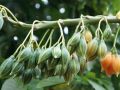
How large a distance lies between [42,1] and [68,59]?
81.6 inches

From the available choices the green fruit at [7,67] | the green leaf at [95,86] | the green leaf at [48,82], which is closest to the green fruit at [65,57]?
the green fruit at [7,67]

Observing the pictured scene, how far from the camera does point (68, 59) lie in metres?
2.11

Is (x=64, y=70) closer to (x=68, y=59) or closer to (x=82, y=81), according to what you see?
(x=68, y=59)

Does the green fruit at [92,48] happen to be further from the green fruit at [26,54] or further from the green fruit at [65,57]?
the green fruit at [26,54]

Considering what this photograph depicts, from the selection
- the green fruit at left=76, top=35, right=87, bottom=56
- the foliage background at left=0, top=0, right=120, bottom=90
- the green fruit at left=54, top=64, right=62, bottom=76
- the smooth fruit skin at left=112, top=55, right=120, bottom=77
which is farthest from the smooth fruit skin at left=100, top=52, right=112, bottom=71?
the foliage background at left=0, top=0, right=120, bottom=90

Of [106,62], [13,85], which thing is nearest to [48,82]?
[13,85]

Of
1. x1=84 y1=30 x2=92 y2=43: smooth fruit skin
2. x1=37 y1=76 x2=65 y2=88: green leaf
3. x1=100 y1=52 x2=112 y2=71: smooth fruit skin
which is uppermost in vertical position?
x1=84 y1=30 x2=92 y2=43: smooth fruit skin

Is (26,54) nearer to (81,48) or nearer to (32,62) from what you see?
(32,62)

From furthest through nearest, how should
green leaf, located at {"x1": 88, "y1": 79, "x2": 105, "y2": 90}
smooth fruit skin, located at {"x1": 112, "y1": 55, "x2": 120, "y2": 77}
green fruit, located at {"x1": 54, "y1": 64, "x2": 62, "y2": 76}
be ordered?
green leaf, located at {"x1": 88, "y1": 79, "x2": 105, "y2": 90} → smooth fruit skin, located at {"x1": 112, "y1": 55, "x2": 120, "y2": 77} → green fruit, located at {"x1": 54, "y1": 64, "x2": 62, "y2": 76}

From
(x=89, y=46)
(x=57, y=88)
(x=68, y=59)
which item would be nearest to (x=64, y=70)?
(x=68, y=59)

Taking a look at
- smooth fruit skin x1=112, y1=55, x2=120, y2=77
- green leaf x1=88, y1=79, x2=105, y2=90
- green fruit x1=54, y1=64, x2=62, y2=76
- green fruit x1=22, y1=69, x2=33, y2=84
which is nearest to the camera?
green fruit x1=54, y1=64, x2=62, y2=76

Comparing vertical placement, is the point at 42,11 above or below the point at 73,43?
above

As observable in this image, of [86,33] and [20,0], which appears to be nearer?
[86,33]

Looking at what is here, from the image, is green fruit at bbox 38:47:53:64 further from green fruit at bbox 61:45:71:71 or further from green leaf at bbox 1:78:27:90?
green leaf at bbox 1:78:27:90
